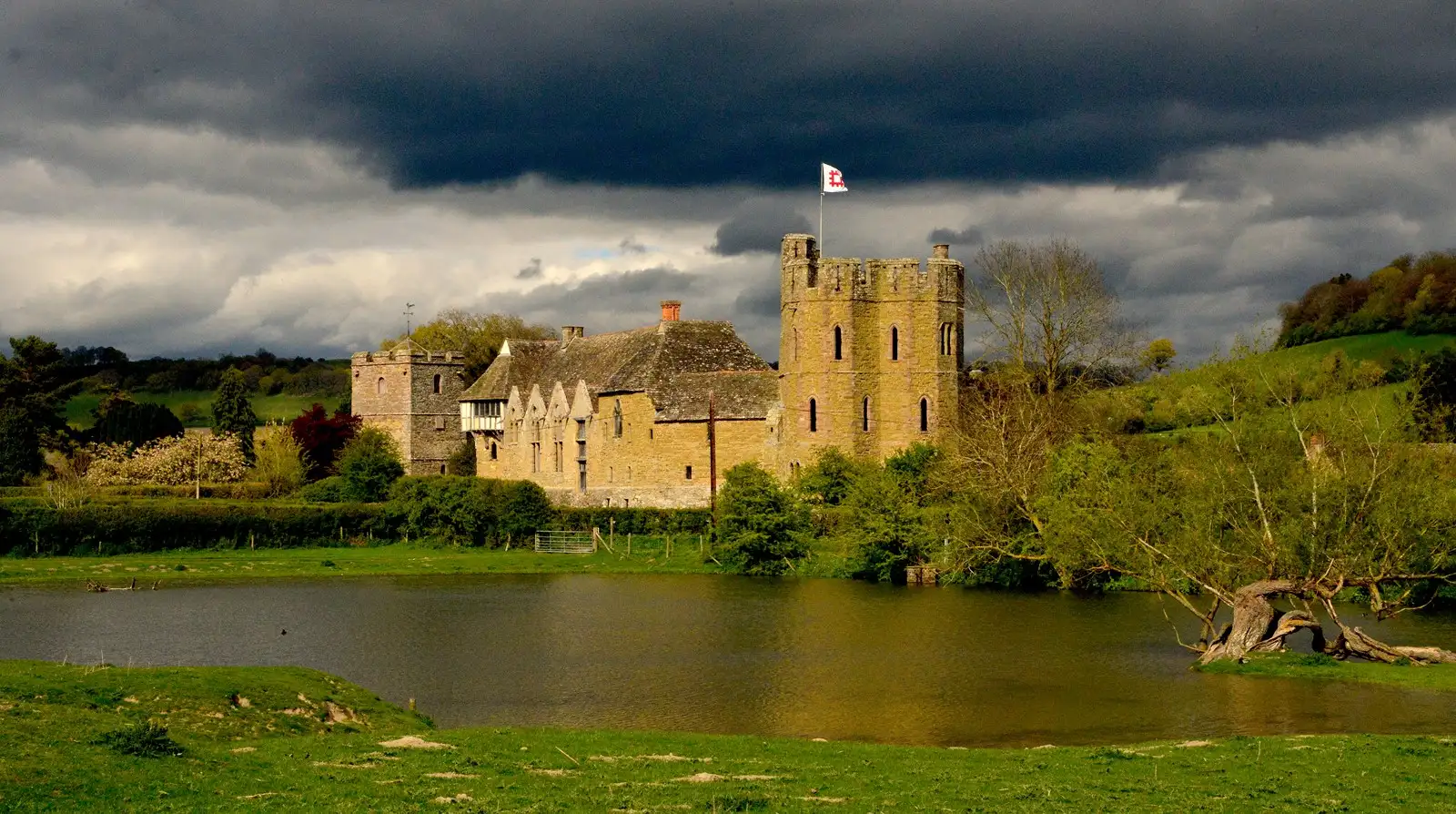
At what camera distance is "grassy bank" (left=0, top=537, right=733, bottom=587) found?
52750 millimetres

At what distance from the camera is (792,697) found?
29.3 m

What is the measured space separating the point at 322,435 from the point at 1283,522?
67786mm

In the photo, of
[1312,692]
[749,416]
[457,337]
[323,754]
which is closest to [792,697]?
[1312,692]

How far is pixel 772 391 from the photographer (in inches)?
2670

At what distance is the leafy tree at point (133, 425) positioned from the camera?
9419 centimetres

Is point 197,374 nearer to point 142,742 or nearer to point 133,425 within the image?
point 133,425

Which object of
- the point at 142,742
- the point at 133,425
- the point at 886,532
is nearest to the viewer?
the point at 142,742

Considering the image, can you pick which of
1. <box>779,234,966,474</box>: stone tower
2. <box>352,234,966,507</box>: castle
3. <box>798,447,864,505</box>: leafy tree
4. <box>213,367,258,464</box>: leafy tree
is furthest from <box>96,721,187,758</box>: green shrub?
<box>213,367,258,464</box>: leafy tree

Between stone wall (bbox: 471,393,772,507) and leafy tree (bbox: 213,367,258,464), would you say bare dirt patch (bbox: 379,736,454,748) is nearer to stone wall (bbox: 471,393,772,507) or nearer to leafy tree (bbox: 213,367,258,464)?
stone wall (bbox: 471,393,772,507)

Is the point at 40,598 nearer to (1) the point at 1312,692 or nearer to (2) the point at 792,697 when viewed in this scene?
(2) the point at 792,697

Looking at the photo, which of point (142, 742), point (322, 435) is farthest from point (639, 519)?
point (142, 742)

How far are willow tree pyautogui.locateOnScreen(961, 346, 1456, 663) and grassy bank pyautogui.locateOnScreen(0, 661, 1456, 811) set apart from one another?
10.3 metres

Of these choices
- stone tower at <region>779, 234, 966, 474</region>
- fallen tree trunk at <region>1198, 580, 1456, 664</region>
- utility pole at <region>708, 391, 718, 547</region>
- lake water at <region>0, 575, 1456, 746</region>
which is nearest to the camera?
lake water at <region>0, 575, 1456, 746</region>

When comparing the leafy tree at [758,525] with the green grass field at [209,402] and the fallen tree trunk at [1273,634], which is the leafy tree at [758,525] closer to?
the fallen tree trunk at [1273,634]
